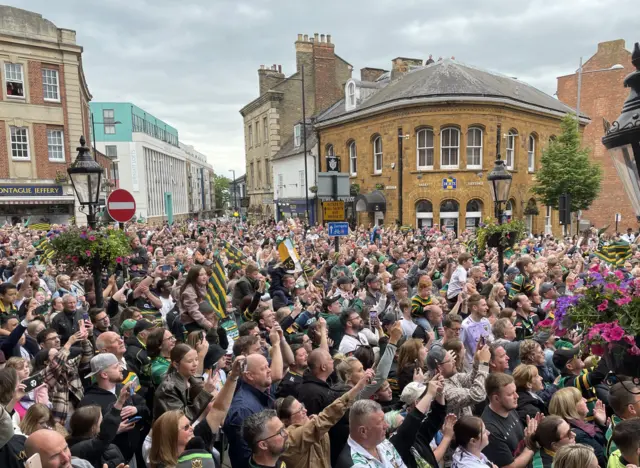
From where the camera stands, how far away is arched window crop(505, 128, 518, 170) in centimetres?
2896

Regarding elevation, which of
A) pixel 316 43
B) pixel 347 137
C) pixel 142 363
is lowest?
pixel 142 363

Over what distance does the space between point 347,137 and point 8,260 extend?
2452cm

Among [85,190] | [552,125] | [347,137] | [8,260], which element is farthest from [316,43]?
[85,190]

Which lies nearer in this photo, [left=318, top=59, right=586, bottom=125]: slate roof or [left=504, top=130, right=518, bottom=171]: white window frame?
[left=318, top=59, right=586, bottom=125]: slate roof

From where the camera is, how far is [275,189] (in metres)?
44.4

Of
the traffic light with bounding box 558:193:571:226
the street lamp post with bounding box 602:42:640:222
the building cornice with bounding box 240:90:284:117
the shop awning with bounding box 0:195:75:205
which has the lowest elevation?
the traffic light with bounding box 558:193:571:226

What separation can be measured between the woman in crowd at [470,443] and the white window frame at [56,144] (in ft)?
97.6

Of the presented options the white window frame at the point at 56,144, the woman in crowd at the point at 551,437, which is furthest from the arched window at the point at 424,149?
the woman in crowd at the point at 551,437

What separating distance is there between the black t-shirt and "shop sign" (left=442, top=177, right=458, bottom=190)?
2479cm

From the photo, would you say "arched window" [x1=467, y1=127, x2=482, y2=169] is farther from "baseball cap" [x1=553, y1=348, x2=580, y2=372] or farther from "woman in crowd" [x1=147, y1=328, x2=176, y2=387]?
"woman in crowd" [x1=147, y1=328, x2=176, y2=387]

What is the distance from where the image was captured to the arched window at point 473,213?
92.6 ft

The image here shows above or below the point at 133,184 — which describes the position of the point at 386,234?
below

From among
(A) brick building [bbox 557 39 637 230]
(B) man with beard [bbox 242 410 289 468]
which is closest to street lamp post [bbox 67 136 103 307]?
(B) man with beard [bbox 242 410 289 468]

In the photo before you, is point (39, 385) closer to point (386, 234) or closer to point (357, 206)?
point (386, 234)
